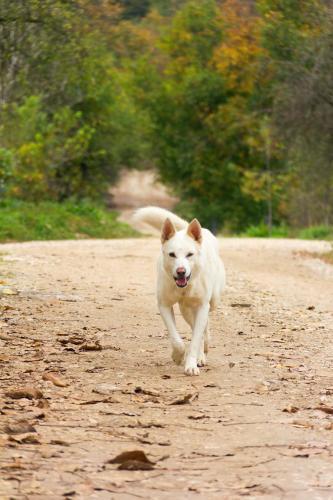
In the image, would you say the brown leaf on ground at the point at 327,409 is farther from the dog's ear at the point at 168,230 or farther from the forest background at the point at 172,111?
the forest background at the point at 172,111

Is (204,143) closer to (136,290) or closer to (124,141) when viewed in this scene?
(124,141)

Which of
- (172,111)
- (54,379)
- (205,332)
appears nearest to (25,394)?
(54,379)

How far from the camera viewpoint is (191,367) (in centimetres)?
824

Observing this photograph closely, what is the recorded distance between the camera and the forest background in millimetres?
14523

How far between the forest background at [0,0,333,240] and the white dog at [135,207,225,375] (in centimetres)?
349

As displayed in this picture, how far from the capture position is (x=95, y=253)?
20.9 meters

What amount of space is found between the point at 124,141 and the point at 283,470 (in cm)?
4021

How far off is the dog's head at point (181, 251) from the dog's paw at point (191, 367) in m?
0.59

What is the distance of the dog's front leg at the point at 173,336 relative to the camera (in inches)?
335

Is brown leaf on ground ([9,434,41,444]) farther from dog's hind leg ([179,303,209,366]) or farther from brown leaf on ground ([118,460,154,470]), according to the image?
dog's hind leg ([179,303,209,366])

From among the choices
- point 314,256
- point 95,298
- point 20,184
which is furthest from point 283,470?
point 20,184

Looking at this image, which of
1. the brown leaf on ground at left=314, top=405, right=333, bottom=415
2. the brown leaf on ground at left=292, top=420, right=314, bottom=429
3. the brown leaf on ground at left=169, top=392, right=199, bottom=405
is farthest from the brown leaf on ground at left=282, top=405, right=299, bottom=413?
the brown leaf on ground at left=169, top=392, right=199, bottom=405

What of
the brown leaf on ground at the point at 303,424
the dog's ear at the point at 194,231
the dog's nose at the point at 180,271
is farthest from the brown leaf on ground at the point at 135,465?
the dog's ear at the point at 194,231

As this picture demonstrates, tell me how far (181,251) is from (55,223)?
20.9 meters
